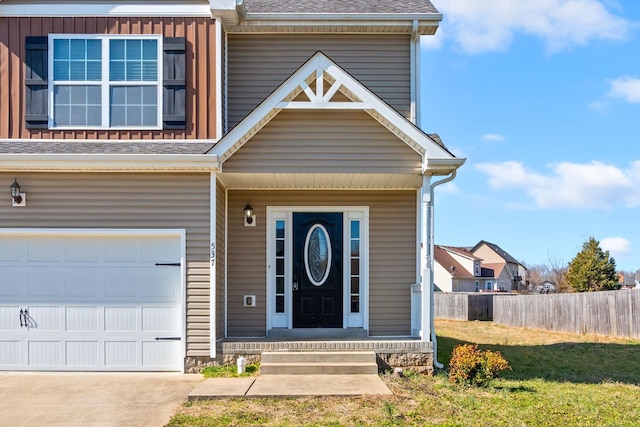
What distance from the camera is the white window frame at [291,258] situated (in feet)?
33.7

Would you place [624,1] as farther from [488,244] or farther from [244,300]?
[488,244]

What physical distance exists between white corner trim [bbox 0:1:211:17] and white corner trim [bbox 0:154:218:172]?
232cm

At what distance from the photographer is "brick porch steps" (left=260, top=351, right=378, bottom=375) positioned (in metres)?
8.51

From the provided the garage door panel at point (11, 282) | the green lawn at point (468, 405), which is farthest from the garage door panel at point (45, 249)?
the green lawn at point (468, 405)

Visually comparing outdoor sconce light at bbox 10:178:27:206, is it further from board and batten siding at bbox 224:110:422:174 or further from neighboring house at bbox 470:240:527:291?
neighboring house at bbox 470:240:527:291

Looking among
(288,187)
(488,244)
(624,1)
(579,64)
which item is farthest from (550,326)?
(488,244)

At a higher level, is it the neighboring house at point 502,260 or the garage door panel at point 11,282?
the garage door panel at point 11,282

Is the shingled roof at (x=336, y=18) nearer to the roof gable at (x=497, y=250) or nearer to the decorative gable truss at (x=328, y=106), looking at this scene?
the decorative gable truss at (x=328, y=106)


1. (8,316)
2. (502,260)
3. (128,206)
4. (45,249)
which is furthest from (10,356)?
(502,260)

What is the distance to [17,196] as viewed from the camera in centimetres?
881

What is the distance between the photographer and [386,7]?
10.2 meters

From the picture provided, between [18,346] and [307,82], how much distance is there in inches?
228

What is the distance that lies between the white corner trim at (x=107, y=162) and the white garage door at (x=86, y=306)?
3.27 ft

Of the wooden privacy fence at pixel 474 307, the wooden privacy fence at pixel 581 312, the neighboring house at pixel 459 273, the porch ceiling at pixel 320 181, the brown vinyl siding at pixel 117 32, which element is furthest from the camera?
the neighboring house at pixel 459 273
